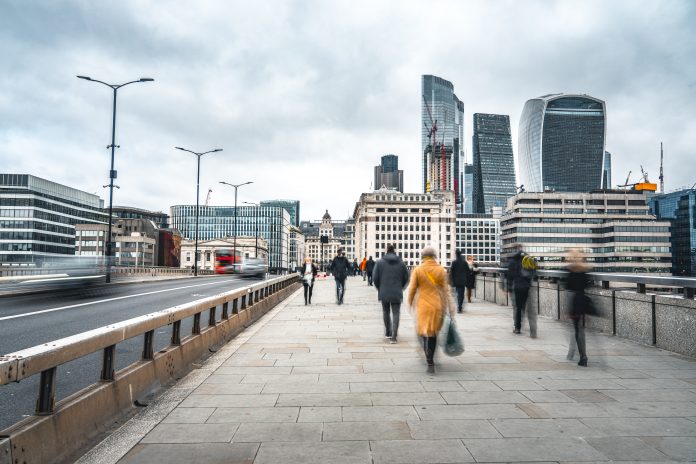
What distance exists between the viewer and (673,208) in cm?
16300

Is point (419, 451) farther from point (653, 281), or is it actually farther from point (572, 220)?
point (572, 220)

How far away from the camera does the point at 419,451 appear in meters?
4.16

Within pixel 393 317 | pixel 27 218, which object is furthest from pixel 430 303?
pixel 27 218

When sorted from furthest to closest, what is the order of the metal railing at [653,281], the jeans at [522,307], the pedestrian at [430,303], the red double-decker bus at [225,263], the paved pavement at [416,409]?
the red double-decker bus at [225,263]
the jeans at [522,307]
the metal railing at [653,281]
the pedestrian at [430,303]
the paved pavement at [416,409]

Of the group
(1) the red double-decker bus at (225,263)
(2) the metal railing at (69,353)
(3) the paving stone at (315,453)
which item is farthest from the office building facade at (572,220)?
(3) the paving stone at (315,453)

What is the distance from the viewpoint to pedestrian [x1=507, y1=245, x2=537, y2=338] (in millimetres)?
10742

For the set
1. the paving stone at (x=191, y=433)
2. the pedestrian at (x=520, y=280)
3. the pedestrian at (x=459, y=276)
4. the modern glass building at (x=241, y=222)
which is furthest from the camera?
the modern glass building at (x=241, y=222)

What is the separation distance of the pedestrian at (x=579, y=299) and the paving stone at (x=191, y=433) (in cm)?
522

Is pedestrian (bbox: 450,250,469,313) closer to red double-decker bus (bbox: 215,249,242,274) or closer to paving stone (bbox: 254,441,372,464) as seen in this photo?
paving stone (bbox: 254,441,372,464)

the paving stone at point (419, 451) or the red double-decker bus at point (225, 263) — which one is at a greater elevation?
the red double-decker bus at point (225, 263)

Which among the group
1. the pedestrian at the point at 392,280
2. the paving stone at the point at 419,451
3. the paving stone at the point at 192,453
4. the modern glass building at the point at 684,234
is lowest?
the paving stone at the point at 192,453

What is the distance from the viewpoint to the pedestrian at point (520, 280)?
10.7 metres

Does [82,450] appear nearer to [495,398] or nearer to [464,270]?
[495,398]

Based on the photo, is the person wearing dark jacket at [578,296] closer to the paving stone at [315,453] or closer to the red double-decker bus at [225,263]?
the paving stone at [315,453]
